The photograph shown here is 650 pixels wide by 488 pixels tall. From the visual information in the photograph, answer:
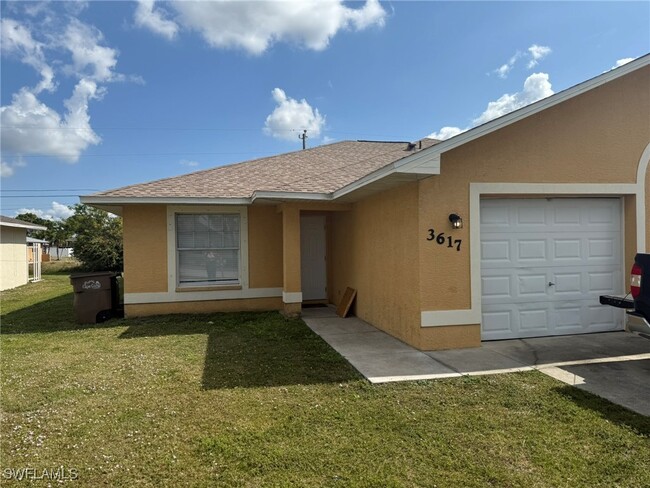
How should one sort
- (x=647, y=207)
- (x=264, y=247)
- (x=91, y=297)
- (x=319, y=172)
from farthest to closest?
(x=319, y=172) → (x=264, y=247) → (x=91, y=297) → (x=647, y=207)

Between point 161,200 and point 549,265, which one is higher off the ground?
point 161,200

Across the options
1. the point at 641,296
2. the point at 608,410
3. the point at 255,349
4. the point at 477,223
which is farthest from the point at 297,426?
Answer: the point at 641,296

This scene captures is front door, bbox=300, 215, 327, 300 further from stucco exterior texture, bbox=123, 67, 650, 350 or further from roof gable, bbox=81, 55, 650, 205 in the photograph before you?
stucco exterior texture, bbox=123, 67, 650, 350

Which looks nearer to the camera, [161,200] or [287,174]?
[161,200]

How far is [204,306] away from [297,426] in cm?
667

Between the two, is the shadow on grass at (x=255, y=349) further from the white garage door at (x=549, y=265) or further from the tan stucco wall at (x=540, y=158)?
the white garage door at (x=549, y=265)

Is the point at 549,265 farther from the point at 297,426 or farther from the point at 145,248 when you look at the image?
the point at 145,248

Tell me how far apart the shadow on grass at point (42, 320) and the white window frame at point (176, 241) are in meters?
1.59

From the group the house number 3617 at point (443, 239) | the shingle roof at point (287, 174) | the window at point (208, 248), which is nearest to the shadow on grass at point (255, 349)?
the window at point (208, 248)

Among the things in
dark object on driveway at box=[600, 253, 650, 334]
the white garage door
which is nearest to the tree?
the white garage door

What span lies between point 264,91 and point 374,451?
17909 mm

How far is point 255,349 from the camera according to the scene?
634 cm

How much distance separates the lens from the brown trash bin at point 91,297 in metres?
8.93

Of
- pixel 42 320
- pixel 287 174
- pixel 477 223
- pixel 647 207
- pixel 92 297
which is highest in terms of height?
pixel 287 174
